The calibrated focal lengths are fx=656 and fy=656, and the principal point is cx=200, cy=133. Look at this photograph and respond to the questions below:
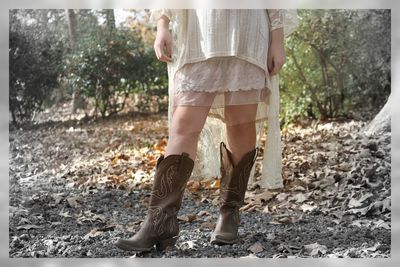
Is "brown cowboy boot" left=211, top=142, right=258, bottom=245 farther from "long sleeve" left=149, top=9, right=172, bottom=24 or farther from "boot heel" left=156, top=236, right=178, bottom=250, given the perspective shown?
"long sleeve" left=149, top=9, right=172, bottom=24

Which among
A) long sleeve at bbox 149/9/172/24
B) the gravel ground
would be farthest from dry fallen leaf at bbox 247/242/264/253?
long sleeve at bbox 149/9/172/24

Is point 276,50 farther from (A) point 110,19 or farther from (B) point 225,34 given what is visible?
(A) point 110,19

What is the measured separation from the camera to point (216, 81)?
1843mm

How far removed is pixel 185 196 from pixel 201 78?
57cm

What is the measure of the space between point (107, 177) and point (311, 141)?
775mm

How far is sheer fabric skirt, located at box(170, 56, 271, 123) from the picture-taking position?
1.84 metres

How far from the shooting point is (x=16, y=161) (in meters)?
2.25

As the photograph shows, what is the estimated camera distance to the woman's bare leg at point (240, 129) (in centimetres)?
191

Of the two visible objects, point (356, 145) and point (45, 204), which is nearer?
point (45, 204)

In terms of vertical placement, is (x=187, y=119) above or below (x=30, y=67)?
below

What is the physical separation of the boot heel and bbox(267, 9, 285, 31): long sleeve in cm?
67

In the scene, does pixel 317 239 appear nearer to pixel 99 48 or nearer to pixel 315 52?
pixel 315 52

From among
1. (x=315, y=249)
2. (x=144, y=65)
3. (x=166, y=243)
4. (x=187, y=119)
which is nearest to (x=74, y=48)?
(x=144, y=65)

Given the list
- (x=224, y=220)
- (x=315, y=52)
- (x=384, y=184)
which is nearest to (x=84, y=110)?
(x=224, y=220)
